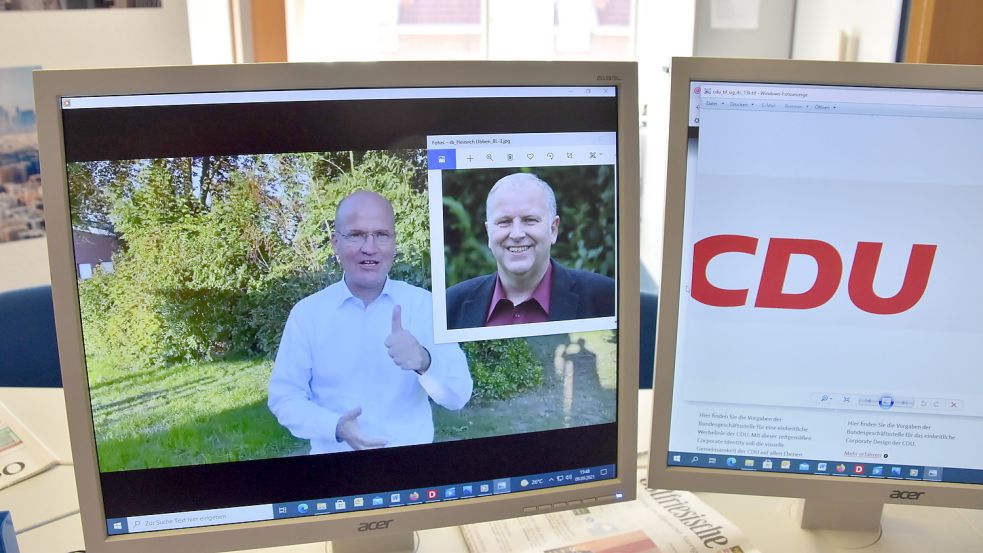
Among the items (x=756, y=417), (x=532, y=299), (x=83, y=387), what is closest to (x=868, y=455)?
(x=756, y=417)

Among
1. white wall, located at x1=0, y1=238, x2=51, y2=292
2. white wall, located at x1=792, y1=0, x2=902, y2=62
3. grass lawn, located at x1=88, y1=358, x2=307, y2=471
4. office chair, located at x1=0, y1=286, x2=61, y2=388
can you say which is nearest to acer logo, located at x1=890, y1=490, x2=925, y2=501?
grass lawn, located at x1=88, y1=358, x2=307, y2=471

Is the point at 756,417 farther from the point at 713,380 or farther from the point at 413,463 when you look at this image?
the point at 413,463

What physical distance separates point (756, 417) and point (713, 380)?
6 centimetres

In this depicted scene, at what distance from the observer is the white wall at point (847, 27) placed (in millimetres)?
2082

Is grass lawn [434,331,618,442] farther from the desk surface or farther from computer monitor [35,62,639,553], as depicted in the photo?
the desk surface

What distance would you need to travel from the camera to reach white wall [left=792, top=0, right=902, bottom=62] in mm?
2082

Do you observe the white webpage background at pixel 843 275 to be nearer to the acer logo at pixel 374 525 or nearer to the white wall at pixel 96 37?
the acer logo at pixel 374 525

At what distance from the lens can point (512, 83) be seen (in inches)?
26.6

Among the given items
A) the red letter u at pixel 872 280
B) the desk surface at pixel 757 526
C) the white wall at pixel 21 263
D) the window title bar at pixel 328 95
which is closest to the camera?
the window title bar at pixel 328 95

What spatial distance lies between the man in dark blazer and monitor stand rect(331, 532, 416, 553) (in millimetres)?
266

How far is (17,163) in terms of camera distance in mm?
1984

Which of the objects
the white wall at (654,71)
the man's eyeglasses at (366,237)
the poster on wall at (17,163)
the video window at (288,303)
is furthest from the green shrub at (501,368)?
the white wall at (654,71)

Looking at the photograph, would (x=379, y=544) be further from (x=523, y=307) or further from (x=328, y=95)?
(x=328, y=95)

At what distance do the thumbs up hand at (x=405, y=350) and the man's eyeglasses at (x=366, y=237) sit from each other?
2.5 inches
